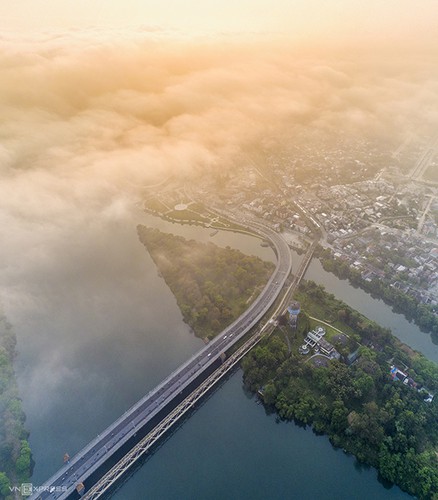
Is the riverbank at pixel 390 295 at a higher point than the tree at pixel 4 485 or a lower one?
higher

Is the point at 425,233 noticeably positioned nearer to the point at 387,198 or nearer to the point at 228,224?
the point at 387,198

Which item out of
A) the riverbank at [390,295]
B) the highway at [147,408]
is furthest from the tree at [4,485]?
the riverbank at [390,295]

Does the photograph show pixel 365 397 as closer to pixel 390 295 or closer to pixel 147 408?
pixel 390 295

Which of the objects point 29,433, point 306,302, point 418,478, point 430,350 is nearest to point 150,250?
point 306,302

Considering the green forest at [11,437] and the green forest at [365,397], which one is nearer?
the green forest at [11,437]

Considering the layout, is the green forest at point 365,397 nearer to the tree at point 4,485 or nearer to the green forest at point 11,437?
the green forest at point 11,437

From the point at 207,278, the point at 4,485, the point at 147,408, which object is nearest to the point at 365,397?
the point at 147,408

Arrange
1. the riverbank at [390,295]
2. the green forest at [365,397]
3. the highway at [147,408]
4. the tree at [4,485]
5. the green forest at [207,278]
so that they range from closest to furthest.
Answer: the tree at [4,485], the highway at [147,408], the green forest at [365,397], the riverbank at [390,295], the green forest at [207,278]
